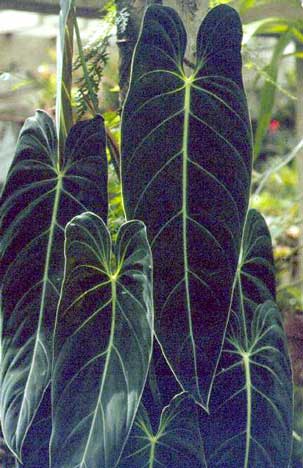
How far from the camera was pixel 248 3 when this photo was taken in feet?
4.25

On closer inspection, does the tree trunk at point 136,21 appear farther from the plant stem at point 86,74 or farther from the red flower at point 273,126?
the red flower at point 273,126

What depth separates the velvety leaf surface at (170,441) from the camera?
100 centimetres

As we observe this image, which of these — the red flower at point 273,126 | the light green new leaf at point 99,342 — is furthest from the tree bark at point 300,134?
the light green new leaf at point 99,342

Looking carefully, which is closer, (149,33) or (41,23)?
(149,33)

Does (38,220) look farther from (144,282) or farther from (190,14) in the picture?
(190,14)

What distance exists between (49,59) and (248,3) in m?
0.39

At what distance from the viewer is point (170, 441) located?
100cm

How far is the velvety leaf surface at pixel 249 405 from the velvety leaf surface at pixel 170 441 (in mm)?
50

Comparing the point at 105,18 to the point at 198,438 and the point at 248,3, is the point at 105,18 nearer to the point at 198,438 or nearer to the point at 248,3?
the point at 248,3

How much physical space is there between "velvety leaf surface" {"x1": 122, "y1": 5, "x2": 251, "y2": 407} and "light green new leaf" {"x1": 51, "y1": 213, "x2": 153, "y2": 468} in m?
0.03

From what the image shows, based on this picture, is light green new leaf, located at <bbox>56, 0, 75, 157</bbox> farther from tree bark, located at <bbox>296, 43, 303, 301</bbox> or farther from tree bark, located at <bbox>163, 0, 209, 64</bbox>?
tree bark, located at <bbox>296, 43, 303, 301</bbox>

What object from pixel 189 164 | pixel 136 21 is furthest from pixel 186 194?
pixel 136 21

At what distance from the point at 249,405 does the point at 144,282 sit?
273 mm

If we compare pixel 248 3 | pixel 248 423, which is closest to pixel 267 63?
pixel 248 3
